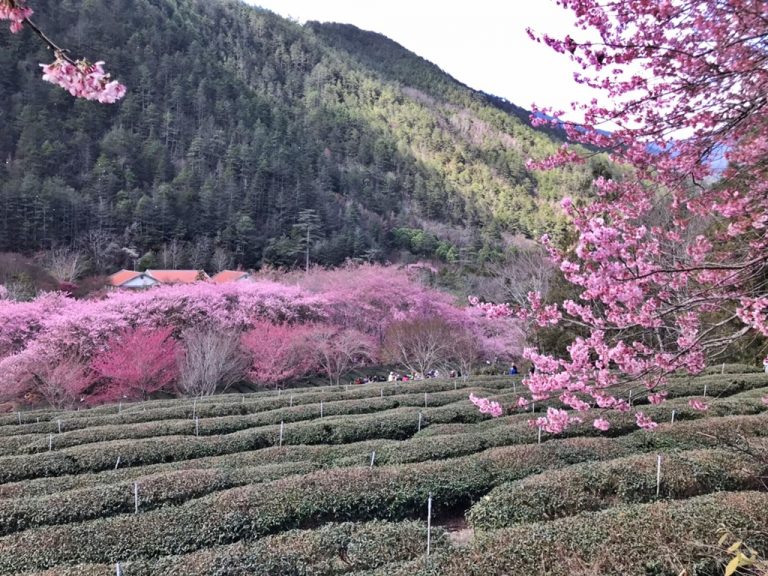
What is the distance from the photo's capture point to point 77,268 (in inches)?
1404

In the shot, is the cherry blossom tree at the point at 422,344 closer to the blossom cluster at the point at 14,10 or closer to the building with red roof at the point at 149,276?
the building with red roof at the point at 149,276

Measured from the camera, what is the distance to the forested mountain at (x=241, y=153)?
1786 inches

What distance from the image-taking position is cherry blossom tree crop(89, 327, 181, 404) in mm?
18984

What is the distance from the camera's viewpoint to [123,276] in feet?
125

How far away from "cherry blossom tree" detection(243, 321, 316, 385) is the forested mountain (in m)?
21.2

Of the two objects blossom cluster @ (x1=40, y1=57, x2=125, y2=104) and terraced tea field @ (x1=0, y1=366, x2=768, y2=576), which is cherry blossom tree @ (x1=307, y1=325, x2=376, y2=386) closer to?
terraced tea field @ (x1=0, y1=366, x2=768, y2=576)

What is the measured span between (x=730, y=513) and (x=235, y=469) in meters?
7.08

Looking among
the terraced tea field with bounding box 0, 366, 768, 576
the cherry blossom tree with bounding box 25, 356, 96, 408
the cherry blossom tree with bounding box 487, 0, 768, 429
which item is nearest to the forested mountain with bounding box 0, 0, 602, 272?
the cherry blossom tree with bounding box 25, 356, 96, 408

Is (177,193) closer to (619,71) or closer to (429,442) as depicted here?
(429,442)

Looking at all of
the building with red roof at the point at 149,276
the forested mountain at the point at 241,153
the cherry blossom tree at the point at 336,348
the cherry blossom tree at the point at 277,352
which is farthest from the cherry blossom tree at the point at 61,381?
the forested mountain at the point at 241,153

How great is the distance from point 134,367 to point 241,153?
50.5m

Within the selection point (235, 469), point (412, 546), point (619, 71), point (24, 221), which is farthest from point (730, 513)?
point (24, 221)

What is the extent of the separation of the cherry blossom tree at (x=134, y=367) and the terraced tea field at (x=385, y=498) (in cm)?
772

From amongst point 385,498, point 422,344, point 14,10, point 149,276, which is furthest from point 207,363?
point 149,276
